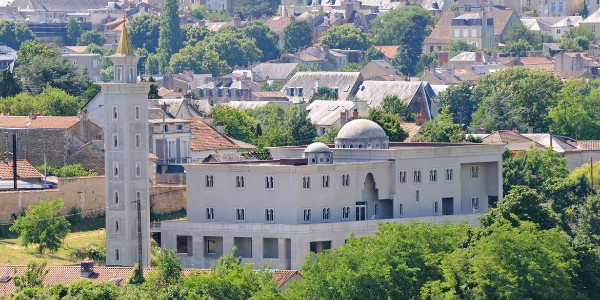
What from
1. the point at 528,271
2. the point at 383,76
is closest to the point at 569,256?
the point at 528,271

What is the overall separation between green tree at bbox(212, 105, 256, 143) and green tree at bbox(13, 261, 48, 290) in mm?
42374

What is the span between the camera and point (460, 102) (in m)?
156

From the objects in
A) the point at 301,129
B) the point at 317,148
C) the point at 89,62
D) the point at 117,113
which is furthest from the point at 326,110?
the point at 117,113

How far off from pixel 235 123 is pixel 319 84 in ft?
150

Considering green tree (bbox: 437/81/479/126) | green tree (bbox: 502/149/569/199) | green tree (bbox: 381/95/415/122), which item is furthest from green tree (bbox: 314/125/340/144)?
green tree (bbox: 437/81/479/126)

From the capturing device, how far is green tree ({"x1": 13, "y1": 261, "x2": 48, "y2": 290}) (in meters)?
72.6

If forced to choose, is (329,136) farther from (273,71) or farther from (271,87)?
(273,71)

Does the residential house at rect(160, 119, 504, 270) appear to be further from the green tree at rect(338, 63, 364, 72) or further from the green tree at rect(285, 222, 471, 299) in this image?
the green tree at rect(338, 63, 364, 72)

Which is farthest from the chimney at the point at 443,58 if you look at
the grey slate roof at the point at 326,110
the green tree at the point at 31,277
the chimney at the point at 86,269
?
the green tree at the point at 31,277

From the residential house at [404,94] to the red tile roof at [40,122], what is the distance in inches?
1542

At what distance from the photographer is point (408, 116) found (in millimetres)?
133000

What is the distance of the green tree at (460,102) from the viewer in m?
154

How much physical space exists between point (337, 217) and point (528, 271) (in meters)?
15.3

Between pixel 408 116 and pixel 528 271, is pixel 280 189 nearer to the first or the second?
pixel 528 271
